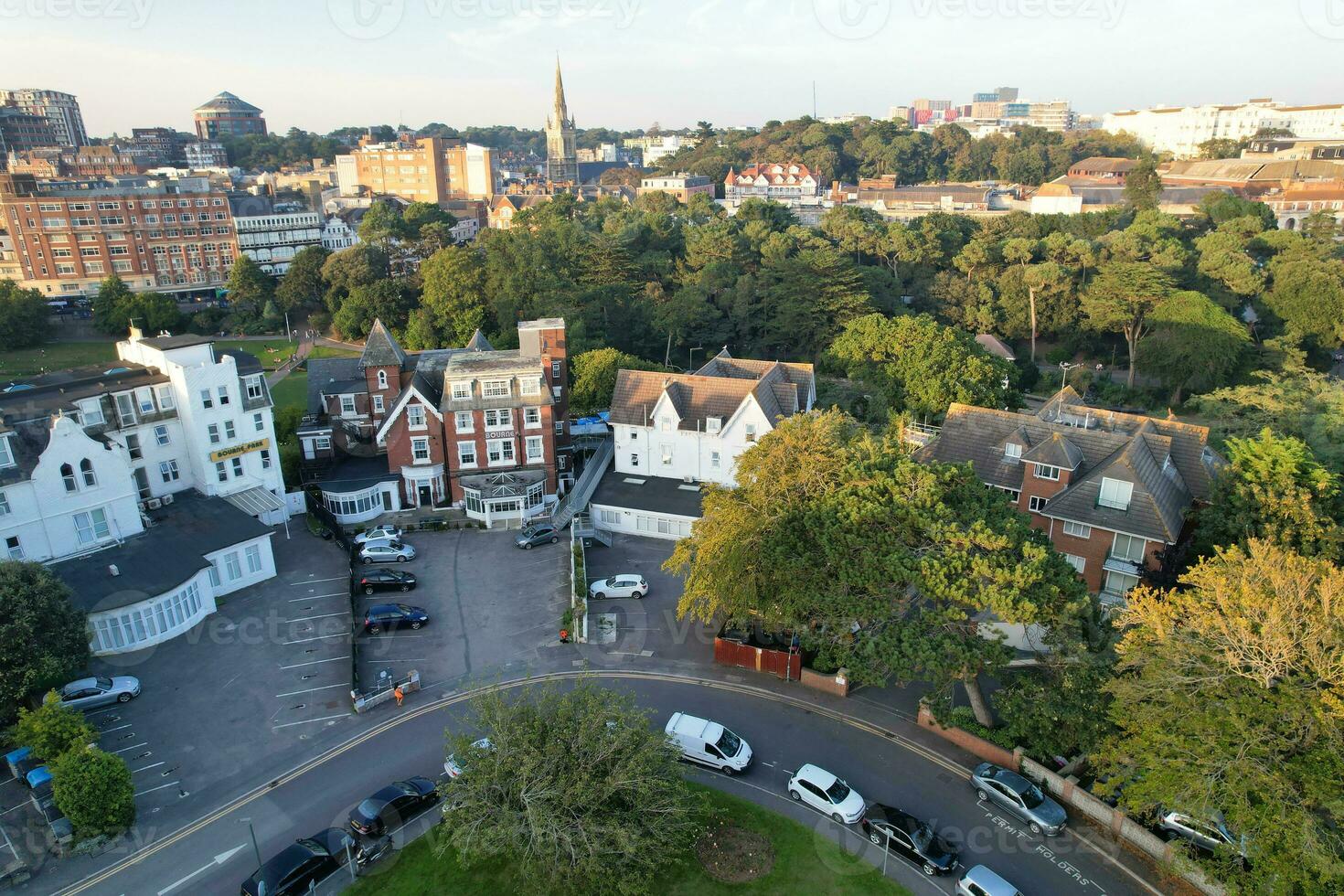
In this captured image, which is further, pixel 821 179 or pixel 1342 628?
pixel 821 179

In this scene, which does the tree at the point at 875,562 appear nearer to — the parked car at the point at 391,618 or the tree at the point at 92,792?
the parked car at the point at 391,618

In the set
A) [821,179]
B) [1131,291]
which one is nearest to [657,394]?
[1131,291]

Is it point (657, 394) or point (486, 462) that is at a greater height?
point (657, 394)

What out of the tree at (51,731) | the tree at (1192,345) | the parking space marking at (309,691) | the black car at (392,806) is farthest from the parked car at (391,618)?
the tree at (1192,345)

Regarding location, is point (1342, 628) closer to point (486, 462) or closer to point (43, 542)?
point (486, 462)

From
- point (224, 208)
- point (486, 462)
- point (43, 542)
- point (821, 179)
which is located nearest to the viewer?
point (43, 542)
